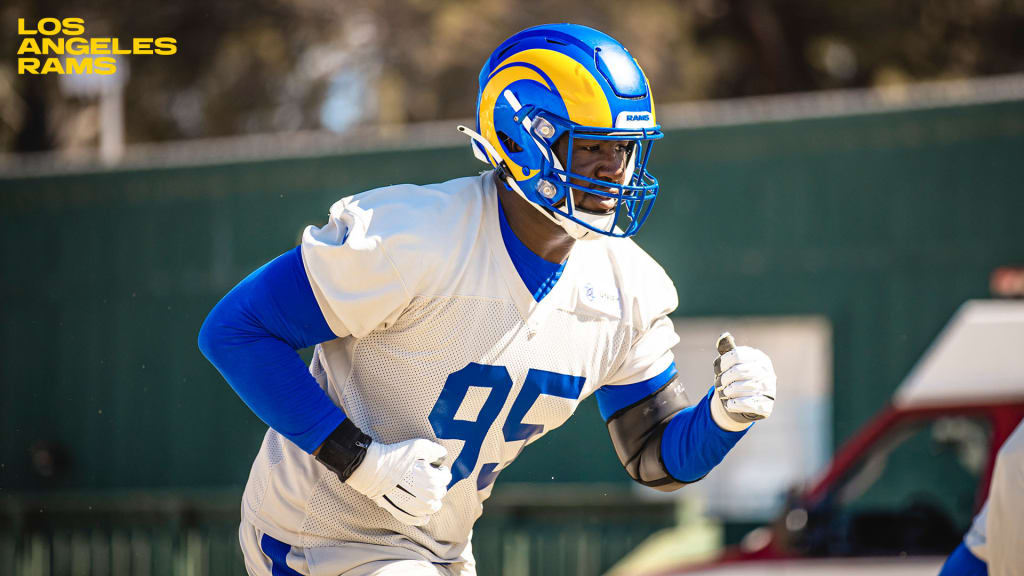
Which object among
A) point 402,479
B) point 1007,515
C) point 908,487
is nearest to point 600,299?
point 402,479

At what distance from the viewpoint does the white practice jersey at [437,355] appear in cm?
310

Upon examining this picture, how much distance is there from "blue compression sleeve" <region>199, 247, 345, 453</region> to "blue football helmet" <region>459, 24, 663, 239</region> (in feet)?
2.09

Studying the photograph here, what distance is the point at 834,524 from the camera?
624 cm

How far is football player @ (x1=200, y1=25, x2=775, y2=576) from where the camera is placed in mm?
3064

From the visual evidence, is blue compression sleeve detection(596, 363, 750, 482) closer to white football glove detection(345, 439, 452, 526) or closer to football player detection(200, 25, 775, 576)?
football player detection(200, 25, 775, 576)

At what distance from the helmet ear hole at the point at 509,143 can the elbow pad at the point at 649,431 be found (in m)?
0.79

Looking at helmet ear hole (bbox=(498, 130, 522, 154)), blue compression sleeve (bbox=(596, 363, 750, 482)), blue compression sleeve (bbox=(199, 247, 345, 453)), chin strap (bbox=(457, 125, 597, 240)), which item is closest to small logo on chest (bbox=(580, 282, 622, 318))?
chin strap (bbox=(457, 125, 597, 240))

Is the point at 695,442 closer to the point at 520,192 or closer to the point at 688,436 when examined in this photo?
the point at 688,436

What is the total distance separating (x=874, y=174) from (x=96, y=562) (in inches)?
260

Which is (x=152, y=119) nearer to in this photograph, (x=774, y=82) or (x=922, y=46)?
(x=774, y=82)

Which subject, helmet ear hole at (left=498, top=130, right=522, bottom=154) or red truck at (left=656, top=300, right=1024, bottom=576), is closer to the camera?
helmet ear hole at (left=498, top=130, right=522, bottom=154)

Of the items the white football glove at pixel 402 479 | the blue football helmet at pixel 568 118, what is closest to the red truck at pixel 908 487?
the blue football helmet at pixel 568 118

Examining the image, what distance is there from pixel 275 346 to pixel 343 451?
296 mm

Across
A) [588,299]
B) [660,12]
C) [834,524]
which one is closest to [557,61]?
[588,299]
